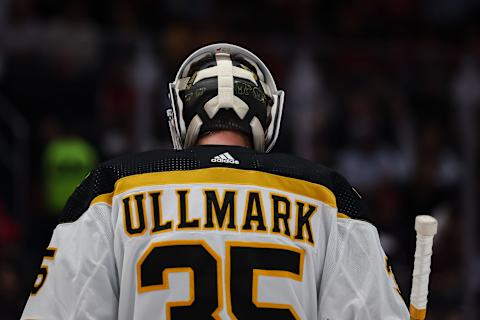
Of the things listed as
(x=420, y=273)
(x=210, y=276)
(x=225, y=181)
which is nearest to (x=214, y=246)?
(x=210, y=276)

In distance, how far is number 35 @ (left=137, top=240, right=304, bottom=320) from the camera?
2.62 m

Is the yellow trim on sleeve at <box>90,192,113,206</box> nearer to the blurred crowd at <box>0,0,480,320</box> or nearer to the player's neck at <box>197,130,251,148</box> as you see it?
the player's neck at <box>197,130,251,148</box>

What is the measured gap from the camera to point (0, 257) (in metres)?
6.72

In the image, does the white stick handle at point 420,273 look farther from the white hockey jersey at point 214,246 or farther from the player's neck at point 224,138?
the player's neck at point 224,138

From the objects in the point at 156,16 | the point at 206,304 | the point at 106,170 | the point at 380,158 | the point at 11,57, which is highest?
the point at 156,16

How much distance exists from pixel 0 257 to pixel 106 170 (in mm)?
4150

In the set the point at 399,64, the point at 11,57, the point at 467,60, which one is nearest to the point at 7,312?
the point at 11,57

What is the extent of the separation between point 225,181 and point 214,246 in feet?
0.63

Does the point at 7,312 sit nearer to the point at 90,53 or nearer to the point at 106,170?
the point at 90,53

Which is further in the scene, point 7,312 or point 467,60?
point 467,60

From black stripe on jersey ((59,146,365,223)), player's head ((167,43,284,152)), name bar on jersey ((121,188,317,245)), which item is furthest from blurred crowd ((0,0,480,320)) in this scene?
name bar on jersey ((121,188,317,245))

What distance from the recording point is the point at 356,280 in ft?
9.03

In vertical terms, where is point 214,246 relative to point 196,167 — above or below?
below

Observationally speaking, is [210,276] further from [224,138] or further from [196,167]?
[224,138]
